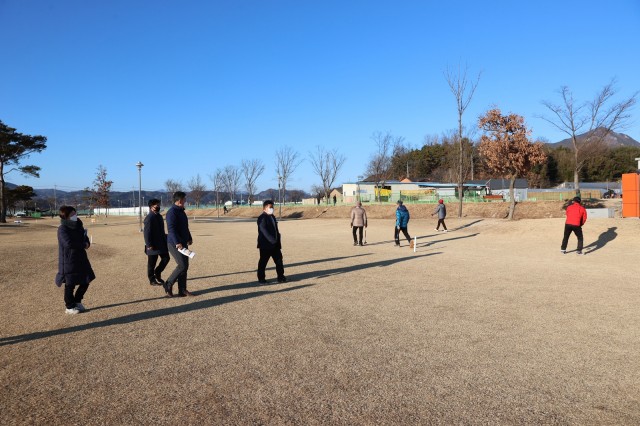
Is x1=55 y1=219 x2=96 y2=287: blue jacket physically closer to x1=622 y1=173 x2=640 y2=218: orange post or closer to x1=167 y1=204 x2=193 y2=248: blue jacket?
x1=167 y1=204 x2=193 y2=248: blue jacket

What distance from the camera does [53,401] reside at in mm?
3104

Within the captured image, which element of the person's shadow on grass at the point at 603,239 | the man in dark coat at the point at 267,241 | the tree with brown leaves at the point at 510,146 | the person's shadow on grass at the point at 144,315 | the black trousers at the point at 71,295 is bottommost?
the person's shadow on grass at the point at 603,239

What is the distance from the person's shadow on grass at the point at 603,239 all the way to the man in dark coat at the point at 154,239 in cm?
1214

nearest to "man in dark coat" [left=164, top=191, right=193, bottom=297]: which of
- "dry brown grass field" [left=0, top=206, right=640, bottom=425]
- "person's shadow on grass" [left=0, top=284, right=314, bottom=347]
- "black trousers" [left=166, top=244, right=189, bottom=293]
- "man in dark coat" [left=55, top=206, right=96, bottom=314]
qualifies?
"black trousers" [left=166, top=244, right=189, bottom=293]

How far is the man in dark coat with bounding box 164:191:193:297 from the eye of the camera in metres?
6.58

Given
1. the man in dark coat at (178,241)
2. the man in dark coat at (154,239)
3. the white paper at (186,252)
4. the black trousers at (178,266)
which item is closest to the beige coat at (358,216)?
the man in dark coat at (154,239)

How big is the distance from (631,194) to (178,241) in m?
19.8

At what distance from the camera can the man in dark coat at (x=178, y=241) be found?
6.58 metres

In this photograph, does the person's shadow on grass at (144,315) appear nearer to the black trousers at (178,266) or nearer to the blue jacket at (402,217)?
the black trousers at (178,266)

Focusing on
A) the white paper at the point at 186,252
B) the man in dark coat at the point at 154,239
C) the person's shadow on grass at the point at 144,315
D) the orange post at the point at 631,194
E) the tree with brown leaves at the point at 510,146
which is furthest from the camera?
the tree with brown leaves at the point at 510,146

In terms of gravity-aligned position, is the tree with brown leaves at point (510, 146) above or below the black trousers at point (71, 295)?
above

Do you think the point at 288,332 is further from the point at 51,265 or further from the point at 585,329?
the point at 51,265

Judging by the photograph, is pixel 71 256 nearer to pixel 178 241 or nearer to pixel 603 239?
pixel 178 241

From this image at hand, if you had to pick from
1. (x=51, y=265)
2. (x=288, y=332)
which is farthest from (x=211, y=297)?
(x=51, y=265)
